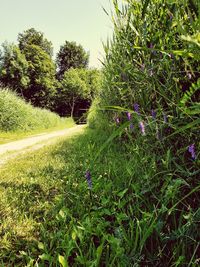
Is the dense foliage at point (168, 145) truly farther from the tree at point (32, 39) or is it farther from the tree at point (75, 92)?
the tree at point (32, 39)

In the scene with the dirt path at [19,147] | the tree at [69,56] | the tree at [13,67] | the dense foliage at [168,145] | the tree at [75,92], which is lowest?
the dirt path at [19,147]

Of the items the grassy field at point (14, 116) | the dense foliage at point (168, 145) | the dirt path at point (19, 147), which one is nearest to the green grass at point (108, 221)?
the dense foliage at point (168, 145)

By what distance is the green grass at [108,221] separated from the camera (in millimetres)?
1171

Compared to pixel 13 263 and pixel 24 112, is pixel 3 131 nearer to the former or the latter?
pixel 24 112

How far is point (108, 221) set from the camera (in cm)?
154

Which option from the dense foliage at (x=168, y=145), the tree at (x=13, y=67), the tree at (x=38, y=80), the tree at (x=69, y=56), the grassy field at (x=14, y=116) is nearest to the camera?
the dense foliage at (x=168, y=145)

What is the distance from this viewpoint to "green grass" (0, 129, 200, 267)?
1171 millimetres

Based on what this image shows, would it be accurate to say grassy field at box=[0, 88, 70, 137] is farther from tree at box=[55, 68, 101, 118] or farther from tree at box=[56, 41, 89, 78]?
tree at box=[56, 41, 89, 78]

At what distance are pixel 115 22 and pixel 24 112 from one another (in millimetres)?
13878

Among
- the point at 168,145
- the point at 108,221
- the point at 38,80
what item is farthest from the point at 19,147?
the point at 38,80

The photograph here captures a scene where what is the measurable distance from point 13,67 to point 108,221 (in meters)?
37.9

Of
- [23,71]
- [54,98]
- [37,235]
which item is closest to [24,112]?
[37,235]

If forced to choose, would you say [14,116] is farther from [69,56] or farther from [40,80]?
[69,56]

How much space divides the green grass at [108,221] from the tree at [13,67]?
36.8m
